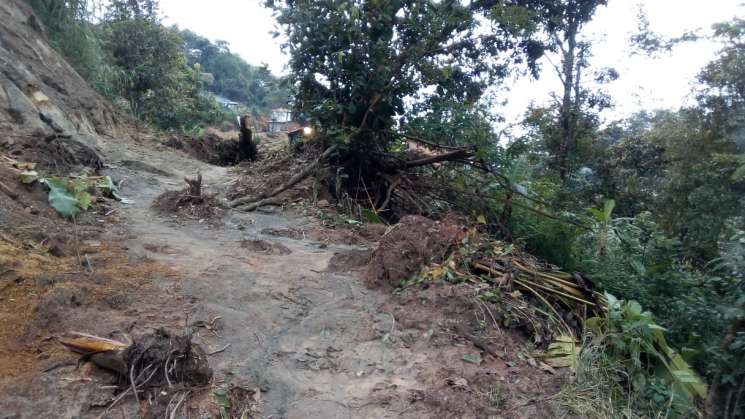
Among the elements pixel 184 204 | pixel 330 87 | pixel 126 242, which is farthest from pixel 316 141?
pixel 126 242

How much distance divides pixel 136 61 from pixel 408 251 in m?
15.2

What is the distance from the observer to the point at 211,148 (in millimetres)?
13609

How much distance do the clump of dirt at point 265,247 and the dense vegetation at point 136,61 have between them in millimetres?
3651

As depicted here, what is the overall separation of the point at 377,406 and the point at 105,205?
427 cm

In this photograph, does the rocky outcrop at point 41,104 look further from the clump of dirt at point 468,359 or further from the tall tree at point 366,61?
the clump of dirt at point 468,359

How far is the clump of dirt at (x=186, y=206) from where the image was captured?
6.06 metres

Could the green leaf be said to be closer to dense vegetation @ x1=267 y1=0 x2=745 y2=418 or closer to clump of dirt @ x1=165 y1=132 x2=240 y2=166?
dense vegetation @ x1=267 y1=0 x2=745 y2=418

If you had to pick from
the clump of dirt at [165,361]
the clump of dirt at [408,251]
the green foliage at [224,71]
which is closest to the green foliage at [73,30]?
the clump of dirt at [408,251]

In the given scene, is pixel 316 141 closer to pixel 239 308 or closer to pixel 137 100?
pixel 239 308

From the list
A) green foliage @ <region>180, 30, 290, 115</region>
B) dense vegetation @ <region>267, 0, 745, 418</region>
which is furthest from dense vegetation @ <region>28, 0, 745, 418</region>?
green foliage @ <region>180, 30, 290, 115</region>

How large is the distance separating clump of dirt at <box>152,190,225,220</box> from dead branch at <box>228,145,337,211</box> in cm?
57

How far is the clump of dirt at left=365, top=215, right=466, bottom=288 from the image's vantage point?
4387mm

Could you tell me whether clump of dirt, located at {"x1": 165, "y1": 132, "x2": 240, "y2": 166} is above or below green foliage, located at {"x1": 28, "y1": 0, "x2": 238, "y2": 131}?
below

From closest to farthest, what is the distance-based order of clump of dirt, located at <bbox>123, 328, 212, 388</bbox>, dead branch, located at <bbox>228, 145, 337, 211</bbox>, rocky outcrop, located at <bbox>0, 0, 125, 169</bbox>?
clump of dirt, located at <bbox>123, 328, 212, 388</bbox> < rocky outcrop, located at <bbox>0, 0, 125, 169</bbox> < dead branch, located at <bbox>228, 145, 337, 211</bbox>
